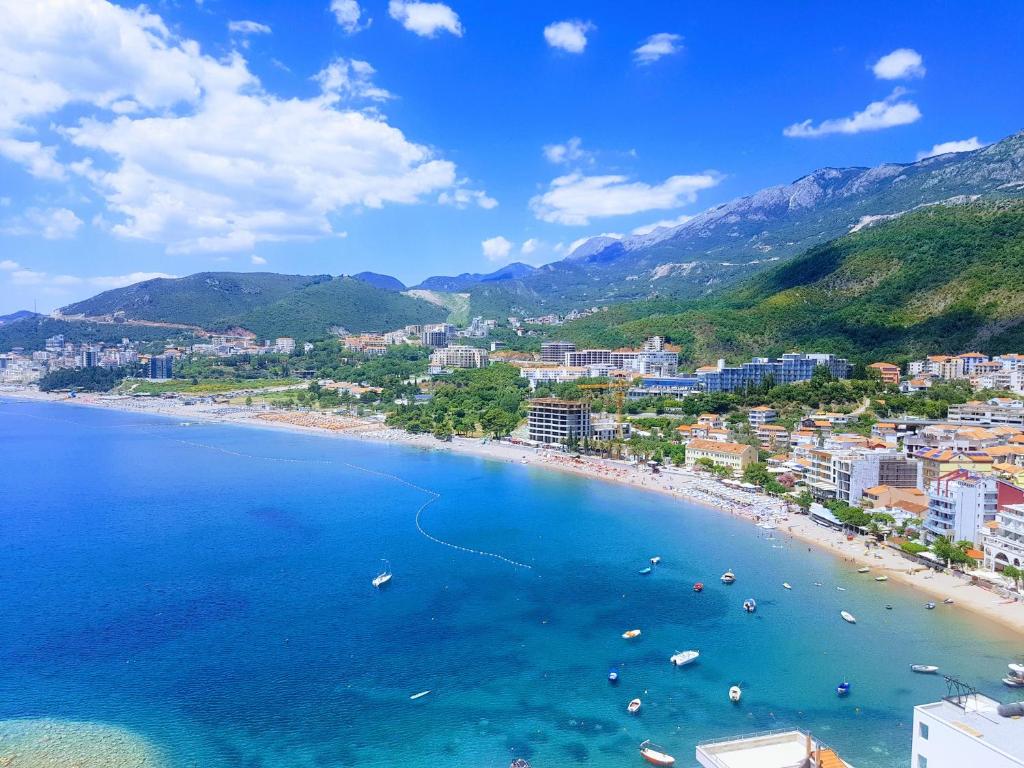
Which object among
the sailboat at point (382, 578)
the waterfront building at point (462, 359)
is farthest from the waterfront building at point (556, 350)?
the sailboat at point (382, 578)

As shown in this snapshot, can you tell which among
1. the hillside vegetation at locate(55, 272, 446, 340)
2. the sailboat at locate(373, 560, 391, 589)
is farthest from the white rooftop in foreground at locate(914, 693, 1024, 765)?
the hillside vegetation at locate(55, 272, 446, 340)

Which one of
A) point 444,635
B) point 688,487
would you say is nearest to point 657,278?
point 688,487

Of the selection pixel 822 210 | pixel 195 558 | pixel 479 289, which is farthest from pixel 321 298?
pixel 195 558

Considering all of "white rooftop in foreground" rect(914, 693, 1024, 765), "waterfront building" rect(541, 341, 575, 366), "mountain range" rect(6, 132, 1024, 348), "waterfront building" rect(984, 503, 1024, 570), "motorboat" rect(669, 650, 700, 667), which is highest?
"mountain range" rect(6, 132, 1024, 348)

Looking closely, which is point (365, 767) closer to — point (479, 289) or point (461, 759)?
point (461, 759)

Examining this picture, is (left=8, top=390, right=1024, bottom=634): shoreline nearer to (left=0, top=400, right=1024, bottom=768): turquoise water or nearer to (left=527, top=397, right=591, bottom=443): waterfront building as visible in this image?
(left=0, top=400, right=1024, bottom=768): turquoise water

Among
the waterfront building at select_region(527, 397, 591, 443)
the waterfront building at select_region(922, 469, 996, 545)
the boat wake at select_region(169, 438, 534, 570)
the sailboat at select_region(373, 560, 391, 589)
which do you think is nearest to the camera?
the sailboat at select_region(373, 560, 391, 589)

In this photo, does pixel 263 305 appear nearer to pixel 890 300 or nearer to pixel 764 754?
pixel 890 300
